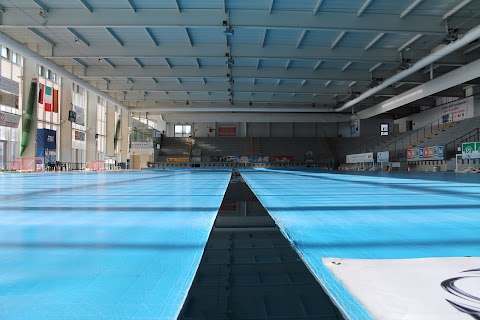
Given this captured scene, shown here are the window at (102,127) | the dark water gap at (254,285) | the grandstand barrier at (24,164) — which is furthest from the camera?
the window at (102,127)

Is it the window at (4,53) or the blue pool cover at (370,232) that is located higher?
the window at (4,53)

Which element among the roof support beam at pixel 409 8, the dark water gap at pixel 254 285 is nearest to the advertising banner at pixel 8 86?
the roof support beam at pixel 409 8

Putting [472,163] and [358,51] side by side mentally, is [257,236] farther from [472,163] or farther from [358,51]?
[472,163]

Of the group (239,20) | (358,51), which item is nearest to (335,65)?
(358,51)

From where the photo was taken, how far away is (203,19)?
15891 millimetres

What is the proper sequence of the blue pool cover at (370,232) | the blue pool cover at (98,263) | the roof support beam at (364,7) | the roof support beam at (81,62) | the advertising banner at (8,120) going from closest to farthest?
the blue pool cover at (98,263)
the blue pool cover at (370,232)
the roof support beam at (364,7)
the advertising banner at (8,120)
the roof support beam at (81,62)

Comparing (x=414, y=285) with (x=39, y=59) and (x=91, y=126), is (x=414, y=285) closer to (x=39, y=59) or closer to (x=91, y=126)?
(x=39, y=59)

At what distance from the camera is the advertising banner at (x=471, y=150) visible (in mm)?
20531

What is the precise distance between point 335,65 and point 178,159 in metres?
26.4

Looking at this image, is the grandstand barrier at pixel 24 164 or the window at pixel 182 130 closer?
the grandstand barrier at pixel 24 164

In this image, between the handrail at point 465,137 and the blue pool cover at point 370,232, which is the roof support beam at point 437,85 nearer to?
the handrail at point 465,137

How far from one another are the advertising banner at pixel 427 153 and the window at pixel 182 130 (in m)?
29.6

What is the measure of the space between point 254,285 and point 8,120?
23.0 meters

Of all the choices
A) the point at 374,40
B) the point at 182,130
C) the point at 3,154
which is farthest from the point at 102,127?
the point at 374,40
